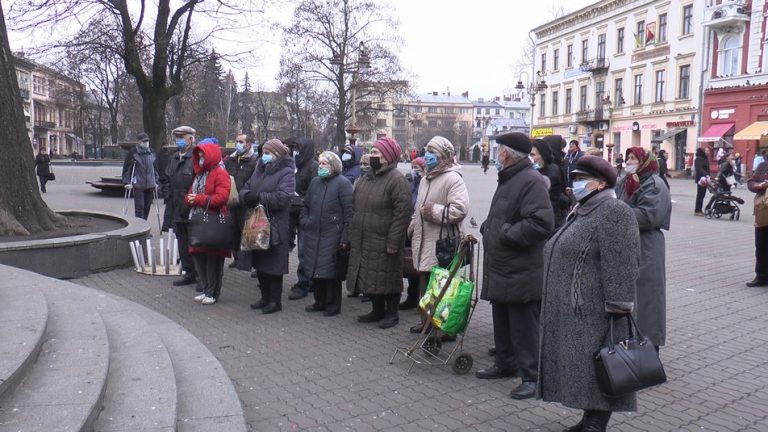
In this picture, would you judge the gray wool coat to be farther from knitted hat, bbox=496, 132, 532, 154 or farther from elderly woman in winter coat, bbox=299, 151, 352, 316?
elderly woman in winter coat, bbox=299, 151, 352, 316

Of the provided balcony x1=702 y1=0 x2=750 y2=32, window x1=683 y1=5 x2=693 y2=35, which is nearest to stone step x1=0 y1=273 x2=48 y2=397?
balcony x1=702 y1=0 x2=750 y2=32

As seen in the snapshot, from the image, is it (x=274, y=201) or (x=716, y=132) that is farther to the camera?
(x=716, y=132)

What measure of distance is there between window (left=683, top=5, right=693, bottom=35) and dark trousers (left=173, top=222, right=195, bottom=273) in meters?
40.2

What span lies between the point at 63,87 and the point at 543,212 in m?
59.4

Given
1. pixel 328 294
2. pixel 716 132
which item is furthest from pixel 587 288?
pixel 716 132

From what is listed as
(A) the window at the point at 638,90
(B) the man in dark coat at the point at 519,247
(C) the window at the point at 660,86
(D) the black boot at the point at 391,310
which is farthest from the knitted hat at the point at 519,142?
(A) the window at the point at 638,90

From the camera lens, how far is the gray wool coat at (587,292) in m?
3.47

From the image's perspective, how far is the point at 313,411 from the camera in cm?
434

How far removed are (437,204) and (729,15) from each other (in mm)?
36837

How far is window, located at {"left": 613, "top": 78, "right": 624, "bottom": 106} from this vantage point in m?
47.4

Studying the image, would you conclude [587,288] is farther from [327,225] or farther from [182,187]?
[182,187]

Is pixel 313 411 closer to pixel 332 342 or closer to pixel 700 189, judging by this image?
pixel 332 342

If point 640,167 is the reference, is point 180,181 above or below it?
below

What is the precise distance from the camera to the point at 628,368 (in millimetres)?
3326
